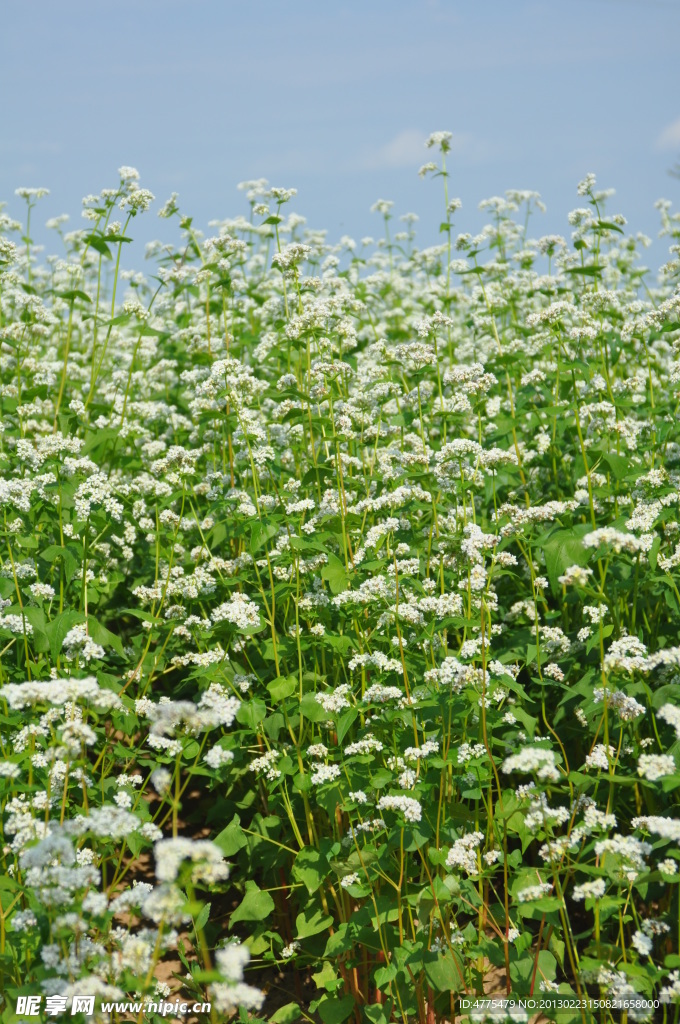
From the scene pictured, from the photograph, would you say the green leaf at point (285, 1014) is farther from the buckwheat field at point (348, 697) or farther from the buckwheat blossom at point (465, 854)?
the buckwheat blossom at point (465, 854)

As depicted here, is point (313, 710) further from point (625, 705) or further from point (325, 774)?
point (625, 705)

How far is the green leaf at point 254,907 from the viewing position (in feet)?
15.6

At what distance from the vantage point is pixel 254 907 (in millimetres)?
4812

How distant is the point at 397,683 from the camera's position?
4996 mm

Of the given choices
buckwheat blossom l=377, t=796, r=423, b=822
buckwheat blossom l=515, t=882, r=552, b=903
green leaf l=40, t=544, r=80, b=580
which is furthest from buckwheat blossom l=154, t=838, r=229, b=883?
green leaf l=40, t=544, r=80, b=580

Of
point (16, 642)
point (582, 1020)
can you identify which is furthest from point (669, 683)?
point (16, 642)

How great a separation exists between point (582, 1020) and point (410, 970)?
941 mm

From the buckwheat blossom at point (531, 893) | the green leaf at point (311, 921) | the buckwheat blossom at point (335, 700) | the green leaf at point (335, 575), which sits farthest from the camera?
the green leaf at point (335, 575)

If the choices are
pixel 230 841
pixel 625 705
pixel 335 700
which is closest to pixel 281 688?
pixel 335 700

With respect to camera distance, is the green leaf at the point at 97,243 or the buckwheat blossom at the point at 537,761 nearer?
the buckwheat blossom at the point at 537,761

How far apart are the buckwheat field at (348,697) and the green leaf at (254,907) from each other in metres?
0.01

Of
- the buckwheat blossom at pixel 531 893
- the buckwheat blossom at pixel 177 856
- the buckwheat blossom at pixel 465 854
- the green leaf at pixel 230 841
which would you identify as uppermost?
the buckwheat blossom at pixel 177 856

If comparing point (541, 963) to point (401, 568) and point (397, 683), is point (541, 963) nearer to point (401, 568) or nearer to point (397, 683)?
point (397, 683)

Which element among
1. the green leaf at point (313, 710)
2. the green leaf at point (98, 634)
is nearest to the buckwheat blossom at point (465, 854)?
the green leaf at point (313, 710)
